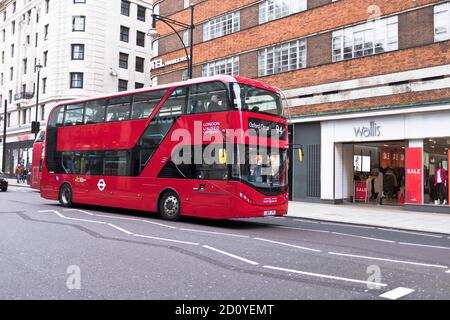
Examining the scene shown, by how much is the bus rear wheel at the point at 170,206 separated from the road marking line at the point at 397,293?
7.68 meters

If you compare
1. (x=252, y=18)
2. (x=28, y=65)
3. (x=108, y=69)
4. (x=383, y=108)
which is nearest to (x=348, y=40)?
(x=383, y=108)

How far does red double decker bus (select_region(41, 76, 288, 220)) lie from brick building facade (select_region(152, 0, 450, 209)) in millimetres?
8119

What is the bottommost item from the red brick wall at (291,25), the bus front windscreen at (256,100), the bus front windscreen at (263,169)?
the bus front windscreen at (263,169)

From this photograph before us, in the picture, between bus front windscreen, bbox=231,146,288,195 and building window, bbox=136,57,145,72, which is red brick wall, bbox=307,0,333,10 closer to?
bus front windscreen, bbox=231,146,288,195

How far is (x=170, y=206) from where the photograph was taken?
12.4 meters

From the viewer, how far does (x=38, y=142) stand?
25062 millimetres

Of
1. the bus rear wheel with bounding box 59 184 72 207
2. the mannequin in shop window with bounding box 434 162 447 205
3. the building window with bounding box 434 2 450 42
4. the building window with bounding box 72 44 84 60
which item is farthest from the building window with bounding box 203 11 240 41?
the building window with bounding box 72 44 84 60

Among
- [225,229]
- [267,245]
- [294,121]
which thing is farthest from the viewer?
[294,121]

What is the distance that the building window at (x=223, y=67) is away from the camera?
24812mm

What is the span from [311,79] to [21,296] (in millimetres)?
18375

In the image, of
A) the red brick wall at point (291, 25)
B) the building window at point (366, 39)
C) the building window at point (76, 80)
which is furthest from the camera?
the building window at point (76, 80)

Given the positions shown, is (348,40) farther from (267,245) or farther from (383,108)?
(267,245)

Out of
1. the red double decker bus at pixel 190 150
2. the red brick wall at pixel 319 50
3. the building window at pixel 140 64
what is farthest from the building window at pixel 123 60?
the red double decker bus at pixel 190 150

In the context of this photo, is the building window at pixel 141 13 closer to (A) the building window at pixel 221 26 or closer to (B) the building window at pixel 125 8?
(B) the building window at pixel 125 8
